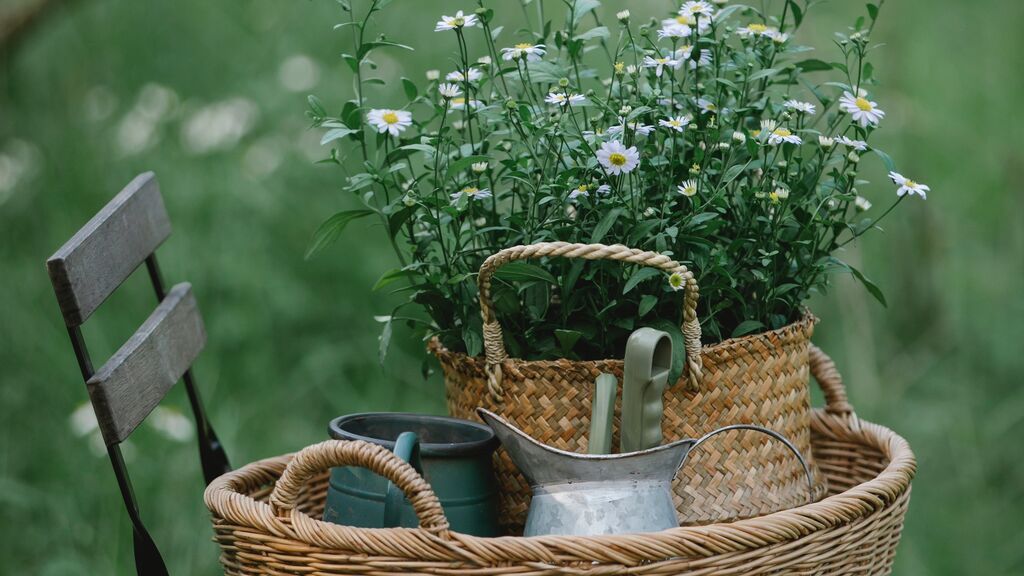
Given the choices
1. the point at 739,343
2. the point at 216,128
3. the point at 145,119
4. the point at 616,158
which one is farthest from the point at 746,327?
the point at 145,119

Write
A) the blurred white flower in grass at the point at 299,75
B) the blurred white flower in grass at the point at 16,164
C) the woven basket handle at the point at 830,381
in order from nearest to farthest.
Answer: the woven basket handle at the point at 830,381 → the blurred white flower in grass at the point at 16,164 → the blurred white flower in grass at the point at 299,75

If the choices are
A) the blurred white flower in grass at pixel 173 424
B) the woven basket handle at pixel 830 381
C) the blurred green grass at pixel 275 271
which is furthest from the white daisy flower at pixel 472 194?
the blurred green grass at pixel 275 271

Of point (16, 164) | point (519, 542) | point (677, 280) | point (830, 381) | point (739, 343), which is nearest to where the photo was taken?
point (519, 542)

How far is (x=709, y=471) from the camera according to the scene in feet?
3.62

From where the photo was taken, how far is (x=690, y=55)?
1119 millimetres

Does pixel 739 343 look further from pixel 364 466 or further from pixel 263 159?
pixel 263 159

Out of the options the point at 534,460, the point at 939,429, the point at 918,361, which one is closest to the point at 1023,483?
the point at 939,429

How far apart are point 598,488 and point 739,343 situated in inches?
9.2

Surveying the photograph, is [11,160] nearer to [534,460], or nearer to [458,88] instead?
[458,88]

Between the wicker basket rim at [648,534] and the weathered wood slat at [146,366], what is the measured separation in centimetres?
12

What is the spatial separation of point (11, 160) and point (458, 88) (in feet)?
5.99

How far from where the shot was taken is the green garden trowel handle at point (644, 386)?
1.01 m

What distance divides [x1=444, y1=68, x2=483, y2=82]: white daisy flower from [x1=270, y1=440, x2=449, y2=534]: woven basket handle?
0.39 meters

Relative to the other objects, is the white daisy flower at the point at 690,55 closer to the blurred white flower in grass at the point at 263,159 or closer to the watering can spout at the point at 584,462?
the watering can spout at the point at 584,462
